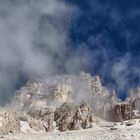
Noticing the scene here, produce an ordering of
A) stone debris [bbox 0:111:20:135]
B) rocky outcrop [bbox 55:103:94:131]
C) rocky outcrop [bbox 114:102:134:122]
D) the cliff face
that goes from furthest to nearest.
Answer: the cliff face < rocky outcrop [bbox 114:102:134:122] < rocky outcrop [bbox 55:103:94:131] < stone debris [bbox 0:111:20:135]

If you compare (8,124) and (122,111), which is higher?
(122,111)

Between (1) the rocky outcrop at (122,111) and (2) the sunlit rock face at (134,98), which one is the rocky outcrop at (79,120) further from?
(2) the sunlit rock face at (134,98)

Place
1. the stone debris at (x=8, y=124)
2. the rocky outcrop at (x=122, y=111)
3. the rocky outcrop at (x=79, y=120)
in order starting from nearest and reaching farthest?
the stone debris at (x=8, y=124) → the rocky outcrop at (x=79, y=120) → the rocky outcrop at (x=122, y=111)

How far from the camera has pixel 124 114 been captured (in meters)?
118

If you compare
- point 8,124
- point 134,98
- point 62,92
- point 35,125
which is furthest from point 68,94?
point 8,124

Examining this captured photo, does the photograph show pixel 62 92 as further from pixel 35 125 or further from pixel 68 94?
pixel 35 125

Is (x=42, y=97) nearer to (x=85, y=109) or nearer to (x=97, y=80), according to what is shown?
(x=97, y=80)

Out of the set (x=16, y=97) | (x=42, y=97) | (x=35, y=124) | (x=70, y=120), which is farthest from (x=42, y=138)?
(x=16, y=97)

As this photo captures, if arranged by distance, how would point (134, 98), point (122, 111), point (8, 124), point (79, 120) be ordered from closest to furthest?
point (8, 124) < point (79, 120) < point (122, 111) < point (134, 98)

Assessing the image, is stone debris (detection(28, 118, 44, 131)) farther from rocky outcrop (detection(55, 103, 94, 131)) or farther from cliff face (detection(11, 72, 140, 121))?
cliff face (detection(11, 72, 140, 121))

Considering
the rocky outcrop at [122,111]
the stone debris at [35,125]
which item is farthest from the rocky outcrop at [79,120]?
the rocky outcrop at [122,111]

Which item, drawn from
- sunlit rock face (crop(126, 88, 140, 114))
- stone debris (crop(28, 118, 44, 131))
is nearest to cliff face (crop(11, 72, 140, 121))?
sunlit rock face (crop(126, 88, 140, 114))

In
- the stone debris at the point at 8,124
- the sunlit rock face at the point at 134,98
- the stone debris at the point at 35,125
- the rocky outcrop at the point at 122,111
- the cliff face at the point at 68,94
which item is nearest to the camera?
the stone debris at the point at 8,124

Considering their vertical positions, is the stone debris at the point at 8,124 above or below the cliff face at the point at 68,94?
below
